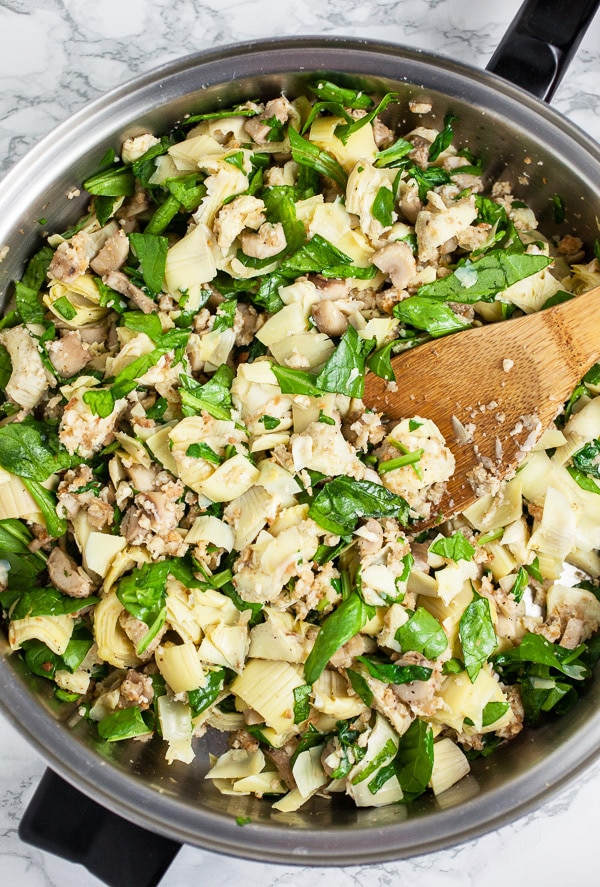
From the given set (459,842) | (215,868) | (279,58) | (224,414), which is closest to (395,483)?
(224,414)

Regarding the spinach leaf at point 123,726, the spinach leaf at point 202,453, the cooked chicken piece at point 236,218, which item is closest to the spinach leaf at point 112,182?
the cooked chicken piece at point 236,218

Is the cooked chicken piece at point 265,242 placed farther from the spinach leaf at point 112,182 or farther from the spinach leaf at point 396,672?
the spinach leaf at point 396,672

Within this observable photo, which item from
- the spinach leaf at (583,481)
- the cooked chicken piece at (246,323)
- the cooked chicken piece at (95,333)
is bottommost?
the cooked chicken piece at (95,333)

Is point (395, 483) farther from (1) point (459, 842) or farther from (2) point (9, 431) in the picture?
(2) point (9, 431)

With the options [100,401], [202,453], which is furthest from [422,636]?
[100,401]

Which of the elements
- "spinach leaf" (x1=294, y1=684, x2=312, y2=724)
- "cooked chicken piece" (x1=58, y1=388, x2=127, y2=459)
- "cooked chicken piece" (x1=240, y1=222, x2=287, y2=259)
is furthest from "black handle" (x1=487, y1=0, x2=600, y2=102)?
"spinach leaf" (x1=294, y1=684, x2=312, y2=724)
